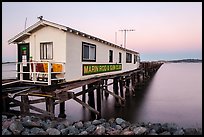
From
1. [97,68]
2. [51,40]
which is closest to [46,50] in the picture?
[51,40]

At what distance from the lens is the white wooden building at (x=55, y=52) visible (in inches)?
408

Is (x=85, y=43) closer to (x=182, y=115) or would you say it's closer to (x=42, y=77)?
(x=42, y=77)

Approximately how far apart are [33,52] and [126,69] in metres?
12.3

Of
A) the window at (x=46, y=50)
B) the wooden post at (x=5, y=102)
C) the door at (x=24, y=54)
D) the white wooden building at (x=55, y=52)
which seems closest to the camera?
the wooden post at (x=5, y=102)

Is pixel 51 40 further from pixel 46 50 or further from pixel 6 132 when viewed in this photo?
pixel 6 132

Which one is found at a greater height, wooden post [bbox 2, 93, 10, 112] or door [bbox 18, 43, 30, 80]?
door [bbox 18, 43, 30, 80]

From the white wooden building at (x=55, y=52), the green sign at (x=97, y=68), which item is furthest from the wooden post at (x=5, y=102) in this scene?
the green sign at (x=97, y=68)

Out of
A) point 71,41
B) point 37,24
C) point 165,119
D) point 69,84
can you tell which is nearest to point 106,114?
point 165,119

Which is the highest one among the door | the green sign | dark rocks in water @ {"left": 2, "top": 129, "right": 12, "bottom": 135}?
the door

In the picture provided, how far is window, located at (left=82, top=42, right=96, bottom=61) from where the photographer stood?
39.6 feet

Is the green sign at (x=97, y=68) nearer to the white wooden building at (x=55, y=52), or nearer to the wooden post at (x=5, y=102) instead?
the white wooden building at (x=55, y=52)

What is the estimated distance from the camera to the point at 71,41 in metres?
10.8

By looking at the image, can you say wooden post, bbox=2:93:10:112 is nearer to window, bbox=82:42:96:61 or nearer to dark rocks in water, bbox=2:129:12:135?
dark rocks in water, bbox=2:129:12:135

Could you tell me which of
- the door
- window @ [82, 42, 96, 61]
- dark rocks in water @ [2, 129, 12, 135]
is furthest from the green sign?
dark rocks in water @ [2, 129, 12, 135]
